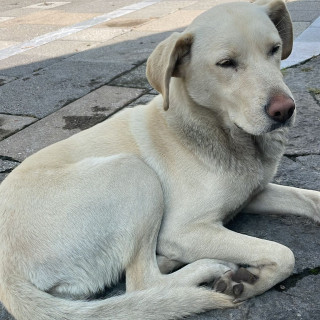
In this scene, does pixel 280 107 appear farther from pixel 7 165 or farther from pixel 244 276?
pixel 7 165

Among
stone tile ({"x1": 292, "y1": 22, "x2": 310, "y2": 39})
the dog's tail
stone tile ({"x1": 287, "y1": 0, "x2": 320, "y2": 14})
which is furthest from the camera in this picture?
stone tile ({"x1": 287, "y1": 0, "x2": 320, "y2": 14})

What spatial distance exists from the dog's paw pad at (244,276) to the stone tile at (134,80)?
3.55 meters

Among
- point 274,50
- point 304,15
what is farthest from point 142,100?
point 304,15

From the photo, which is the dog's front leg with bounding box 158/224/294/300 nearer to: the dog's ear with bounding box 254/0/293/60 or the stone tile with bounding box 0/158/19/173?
the dog's ear with bounding box 254/0/293/60

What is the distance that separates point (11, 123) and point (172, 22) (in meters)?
4.88

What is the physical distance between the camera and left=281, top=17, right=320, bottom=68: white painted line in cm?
623

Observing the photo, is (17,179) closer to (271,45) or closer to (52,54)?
(271,45)

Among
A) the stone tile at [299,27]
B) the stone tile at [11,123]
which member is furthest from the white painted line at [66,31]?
the stone tile at [299,27]

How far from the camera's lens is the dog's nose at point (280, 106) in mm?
2381

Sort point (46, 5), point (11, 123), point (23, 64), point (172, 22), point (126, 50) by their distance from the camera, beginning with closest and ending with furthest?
point (11, 123), point (23, 64), point (126, 50), point (172, 22), point (46, 5)

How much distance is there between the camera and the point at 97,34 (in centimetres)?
886

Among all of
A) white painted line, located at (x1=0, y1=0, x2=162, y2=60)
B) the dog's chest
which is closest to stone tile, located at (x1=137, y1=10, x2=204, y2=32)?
white painted line, located at (x1=0, y1=0, x2=162, y2=60)

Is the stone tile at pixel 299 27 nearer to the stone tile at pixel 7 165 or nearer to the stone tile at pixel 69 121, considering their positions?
the stone tile at pixel 69 121

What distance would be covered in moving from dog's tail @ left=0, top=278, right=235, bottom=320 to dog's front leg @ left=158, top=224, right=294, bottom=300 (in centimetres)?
14
